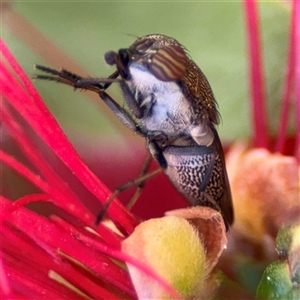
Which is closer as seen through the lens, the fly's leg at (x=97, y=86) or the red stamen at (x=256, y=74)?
the fly's leg at (x=97, y=86)

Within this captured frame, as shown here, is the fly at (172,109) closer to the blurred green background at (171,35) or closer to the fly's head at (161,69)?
the fly's head at (161,69)

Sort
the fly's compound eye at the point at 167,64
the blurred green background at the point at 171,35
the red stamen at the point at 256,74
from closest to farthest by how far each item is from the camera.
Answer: the fly's compound eye at the point at 167,64, the red stamen at the point at 256,74, the blurred green background at the point at 171,35

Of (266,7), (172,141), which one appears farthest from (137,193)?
(266,7)

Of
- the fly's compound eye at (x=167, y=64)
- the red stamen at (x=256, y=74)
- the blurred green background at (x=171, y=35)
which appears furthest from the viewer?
the blurred green background at (x=171, y=35)

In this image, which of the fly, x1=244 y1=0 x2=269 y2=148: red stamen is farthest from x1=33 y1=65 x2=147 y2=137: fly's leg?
x1=244 y1=0 x2=269 y2=148: red stamen

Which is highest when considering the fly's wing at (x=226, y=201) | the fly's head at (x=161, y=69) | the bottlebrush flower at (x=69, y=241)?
the fly's head at (x=161, y=69)

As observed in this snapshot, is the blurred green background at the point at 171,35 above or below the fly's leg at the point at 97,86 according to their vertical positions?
below

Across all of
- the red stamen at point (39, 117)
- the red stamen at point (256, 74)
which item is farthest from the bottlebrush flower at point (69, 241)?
the red stamen at point (256, 74)
